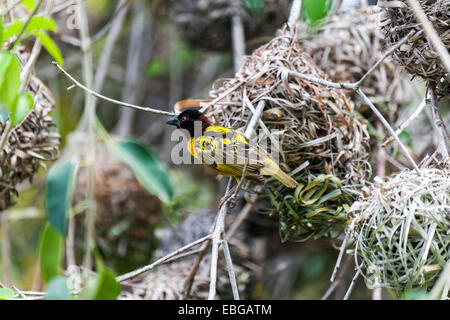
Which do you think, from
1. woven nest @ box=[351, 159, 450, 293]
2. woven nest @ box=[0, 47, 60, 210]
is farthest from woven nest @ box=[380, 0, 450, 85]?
woven nest @ box=[0, 47, 60, 210]

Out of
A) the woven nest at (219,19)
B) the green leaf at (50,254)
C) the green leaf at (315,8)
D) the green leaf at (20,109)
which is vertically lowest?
the green leaf at (50,254)

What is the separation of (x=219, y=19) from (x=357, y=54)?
1041 millimetres

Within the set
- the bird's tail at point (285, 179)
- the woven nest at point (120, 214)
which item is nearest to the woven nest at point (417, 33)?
the bird's tail at point (285, 179)

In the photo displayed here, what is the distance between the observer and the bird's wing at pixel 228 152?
190 cm

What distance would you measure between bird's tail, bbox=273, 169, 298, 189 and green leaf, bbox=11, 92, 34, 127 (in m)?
0.95

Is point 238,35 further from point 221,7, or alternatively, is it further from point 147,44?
point 147,44

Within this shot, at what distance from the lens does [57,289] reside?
3.99 ft

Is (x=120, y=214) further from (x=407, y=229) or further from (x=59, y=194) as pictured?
(x=407, y=229)

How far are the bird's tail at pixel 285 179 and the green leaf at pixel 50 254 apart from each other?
0.86 metres

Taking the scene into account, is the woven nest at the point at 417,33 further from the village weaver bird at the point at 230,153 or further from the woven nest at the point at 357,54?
the woven nest at the point at 357,54

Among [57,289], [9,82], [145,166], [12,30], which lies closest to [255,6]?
[145,166]

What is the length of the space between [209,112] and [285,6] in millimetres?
1407

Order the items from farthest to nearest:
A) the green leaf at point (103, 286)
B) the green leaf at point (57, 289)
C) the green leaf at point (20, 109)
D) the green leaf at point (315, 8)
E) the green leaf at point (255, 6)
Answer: the green leaf at point (255, 6), the green leaf at point (315, 8), the green leaf at point (20, 109), the green leaf at point (57, 289), the green leaf at point (103, 286)
